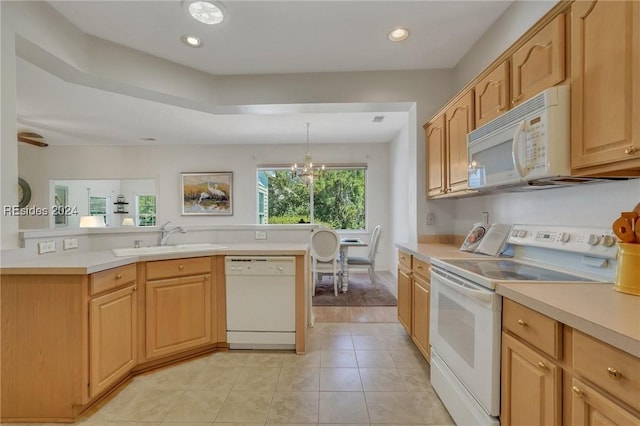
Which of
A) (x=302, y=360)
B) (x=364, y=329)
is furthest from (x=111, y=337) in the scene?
(x=364, y=329)

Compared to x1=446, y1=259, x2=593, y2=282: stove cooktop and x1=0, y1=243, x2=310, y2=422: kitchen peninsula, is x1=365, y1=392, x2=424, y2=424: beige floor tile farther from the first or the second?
x1=0, y1=243, x2=310, y2=422: kitchen peninsula

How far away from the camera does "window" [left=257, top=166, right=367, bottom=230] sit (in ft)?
19.2

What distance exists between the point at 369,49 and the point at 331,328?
109 inches

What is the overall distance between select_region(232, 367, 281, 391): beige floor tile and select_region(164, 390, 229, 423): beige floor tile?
129 mm

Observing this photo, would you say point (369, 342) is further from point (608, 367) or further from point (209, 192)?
point (209, 192)

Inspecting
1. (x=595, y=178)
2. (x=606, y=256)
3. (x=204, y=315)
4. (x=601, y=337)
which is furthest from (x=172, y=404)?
(x=595, y=178)

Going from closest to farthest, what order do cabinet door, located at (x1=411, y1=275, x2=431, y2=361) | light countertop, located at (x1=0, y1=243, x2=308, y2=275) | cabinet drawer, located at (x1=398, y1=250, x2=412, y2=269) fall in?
light countertop, located at (x1=0, y1=243, x2=308, y2=275) < cabinet door, located at (x1=411, y1=275, x2=431, y2=361) < cabinet drawer, located at (x1=398, y1=250, x2=412, y2=269)

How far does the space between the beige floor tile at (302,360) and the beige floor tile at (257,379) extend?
121 mm

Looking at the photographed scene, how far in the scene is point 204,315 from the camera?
7.59 ft

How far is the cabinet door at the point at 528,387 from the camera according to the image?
0.96 metres

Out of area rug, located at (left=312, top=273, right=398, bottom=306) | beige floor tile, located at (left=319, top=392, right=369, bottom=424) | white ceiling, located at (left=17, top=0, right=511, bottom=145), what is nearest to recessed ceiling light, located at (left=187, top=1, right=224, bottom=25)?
white ceiling, located at (left=17, top=0, right=511, bottom=145)

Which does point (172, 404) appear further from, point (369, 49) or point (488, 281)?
point (369, 49)

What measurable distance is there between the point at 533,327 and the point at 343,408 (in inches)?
48.5

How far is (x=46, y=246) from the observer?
190 centimetres
